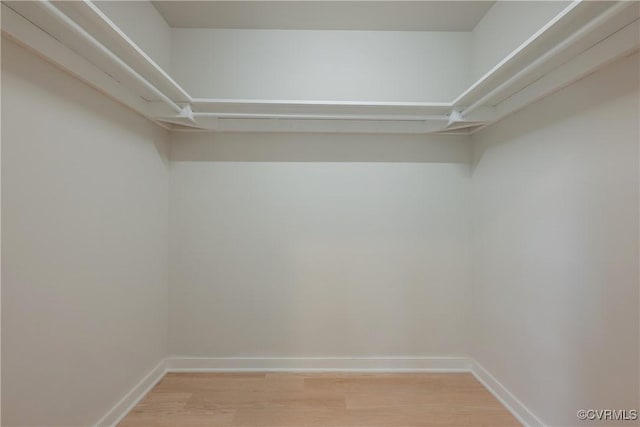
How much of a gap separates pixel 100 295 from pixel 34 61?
1.10 meters

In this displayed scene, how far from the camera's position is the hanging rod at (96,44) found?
3.26ft

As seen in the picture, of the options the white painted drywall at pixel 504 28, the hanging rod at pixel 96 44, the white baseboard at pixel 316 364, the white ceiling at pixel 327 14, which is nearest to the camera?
the hanging rod at pixel 96 44

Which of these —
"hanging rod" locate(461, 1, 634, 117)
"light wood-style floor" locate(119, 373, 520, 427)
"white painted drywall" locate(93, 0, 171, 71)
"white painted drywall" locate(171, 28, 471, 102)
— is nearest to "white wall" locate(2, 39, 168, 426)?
"light wood-style floor" locate(119, 373, 520, 427)

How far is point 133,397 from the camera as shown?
176 centimetres

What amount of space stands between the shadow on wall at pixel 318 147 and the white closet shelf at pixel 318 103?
111 millimetres

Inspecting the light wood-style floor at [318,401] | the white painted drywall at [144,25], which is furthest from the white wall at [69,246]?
the white painted drywall at [144,25]

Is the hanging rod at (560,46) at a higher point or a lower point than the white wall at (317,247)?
higher

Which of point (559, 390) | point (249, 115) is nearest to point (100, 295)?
point (249, 115)

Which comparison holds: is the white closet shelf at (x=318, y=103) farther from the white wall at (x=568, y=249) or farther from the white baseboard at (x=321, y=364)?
the white baseboard at (x=321, y=364)

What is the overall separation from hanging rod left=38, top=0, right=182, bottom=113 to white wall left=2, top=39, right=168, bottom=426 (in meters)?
0.22

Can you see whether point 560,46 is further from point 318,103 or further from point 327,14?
point 327,14

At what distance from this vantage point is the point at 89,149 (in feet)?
4.64

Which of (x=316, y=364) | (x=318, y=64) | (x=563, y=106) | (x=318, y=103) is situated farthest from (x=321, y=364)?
(x=318, y=64)

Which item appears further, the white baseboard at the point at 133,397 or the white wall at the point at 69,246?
the white baseboard at the point at 133,397
